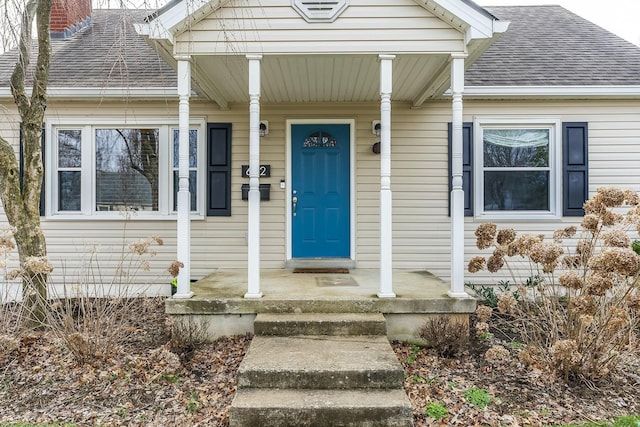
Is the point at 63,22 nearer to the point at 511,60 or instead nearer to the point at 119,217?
the point at 119,217

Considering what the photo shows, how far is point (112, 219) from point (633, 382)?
6.18 m

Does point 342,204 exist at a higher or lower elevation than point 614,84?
lower

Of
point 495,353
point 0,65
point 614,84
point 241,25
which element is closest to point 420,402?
point 495,353

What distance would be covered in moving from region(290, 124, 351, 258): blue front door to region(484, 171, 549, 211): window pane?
2.05m

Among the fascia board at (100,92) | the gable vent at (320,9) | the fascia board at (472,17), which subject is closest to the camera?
the fascia board at (472,17)

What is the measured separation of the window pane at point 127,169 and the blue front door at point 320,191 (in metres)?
2.05

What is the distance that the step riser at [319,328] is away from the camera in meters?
3.47

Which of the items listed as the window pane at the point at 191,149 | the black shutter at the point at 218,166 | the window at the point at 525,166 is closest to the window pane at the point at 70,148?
the window pane at the point at 191,149

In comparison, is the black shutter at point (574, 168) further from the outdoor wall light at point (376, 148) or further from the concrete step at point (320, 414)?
the concrete step at point (320, 414)

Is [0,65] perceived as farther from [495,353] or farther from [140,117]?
[495,353]

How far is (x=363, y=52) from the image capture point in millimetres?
3811

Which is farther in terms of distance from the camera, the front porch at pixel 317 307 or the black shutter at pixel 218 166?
the black shutter at pixel 218 166

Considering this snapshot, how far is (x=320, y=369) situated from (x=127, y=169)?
4306mm

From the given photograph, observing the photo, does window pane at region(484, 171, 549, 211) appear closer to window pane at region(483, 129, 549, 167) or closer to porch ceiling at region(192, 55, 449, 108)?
window pane at region(483, 129, 549, 167)
